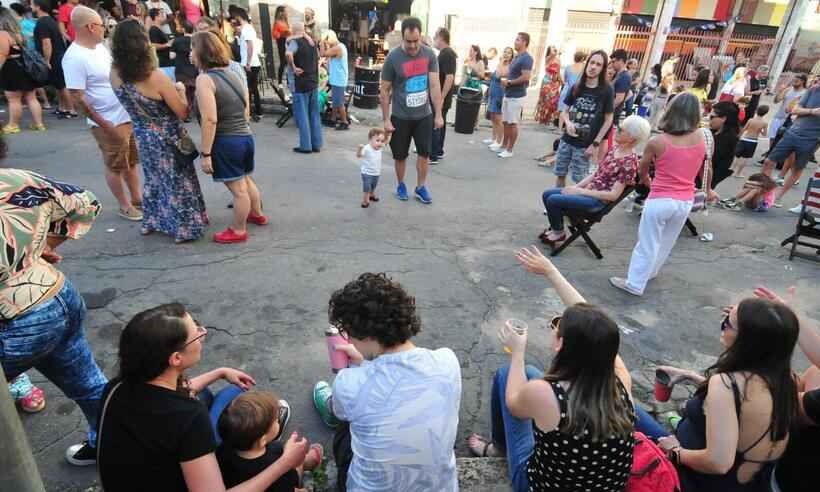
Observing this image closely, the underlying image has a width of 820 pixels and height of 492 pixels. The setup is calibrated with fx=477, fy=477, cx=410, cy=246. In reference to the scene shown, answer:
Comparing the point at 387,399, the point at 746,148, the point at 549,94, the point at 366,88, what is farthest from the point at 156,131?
the point at 549,94

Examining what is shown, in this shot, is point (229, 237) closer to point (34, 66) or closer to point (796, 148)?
point (34, 66)

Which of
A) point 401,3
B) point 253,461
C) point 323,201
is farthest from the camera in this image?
point 401,3

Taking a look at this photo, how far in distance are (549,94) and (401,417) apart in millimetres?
10887

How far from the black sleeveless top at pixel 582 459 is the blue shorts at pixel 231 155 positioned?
3461 mm

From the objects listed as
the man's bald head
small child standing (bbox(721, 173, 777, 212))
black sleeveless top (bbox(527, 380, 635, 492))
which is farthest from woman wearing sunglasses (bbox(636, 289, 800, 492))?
small child standing (bbox(721, 173, 777, 212))

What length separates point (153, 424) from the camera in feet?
5.09

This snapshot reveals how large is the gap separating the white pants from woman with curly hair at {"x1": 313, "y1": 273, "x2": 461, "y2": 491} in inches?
117

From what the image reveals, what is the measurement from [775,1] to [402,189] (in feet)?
83.8

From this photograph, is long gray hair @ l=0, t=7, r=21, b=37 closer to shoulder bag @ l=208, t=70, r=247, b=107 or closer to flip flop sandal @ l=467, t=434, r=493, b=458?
shoulder bag @ l=208, t=70, r=247, b=107

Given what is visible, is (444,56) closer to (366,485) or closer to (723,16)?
(366,485)

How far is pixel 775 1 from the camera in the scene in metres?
22.0

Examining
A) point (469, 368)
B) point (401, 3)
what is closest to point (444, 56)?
point (469, 368)

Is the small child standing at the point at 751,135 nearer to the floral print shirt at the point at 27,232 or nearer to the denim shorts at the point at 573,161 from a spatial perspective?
the denim shorts at the point at 573,161

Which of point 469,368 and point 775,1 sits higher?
point 775,1
